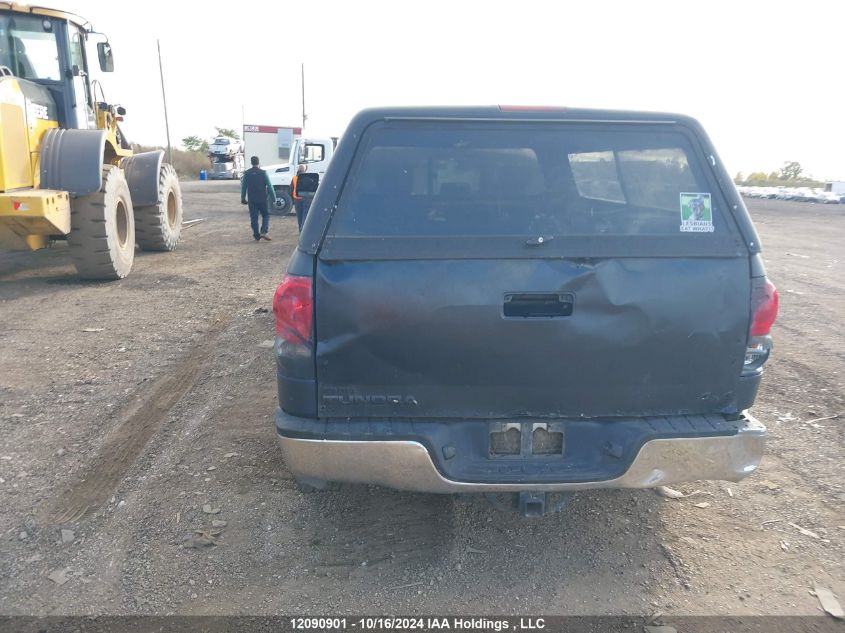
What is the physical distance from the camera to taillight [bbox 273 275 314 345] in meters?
2.79

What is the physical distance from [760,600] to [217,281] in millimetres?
8223

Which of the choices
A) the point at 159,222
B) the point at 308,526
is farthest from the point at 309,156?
the point at 308,526

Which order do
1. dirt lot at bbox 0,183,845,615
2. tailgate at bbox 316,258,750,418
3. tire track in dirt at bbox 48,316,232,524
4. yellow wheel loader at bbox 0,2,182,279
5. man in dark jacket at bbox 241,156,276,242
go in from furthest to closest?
man in dark jacket at bbox 241,156,276,242 → yellow wheel loader at bbox 0,2,182,279 → tire track in dirt at bbox 48,316,232,524 → dirt lot at bbox 0,183,845,615 → tailgate at bbox 316,258,750,418

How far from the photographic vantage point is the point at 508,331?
279cm

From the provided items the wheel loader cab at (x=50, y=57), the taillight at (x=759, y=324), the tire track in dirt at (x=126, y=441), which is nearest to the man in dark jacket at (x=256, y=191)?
the wheel loader cab at (x=50, y=57)

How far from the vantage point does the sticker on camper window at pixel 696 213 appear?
2.91m

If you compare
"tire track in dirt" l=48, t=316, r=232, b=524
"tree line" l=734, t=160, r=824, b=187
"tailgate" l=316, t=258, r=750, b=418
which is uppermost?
"tailgate" l=316, t=258, r=750, b=418

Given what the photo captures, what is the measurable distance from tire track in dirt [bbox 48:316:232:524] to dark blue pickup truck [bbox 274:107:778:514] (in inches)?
61.1

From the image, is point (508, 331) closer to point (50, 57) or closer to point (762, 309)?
point (762, 309)

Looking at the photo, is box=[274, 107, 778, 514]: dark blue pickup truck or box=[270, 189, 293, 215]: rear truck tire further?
box=[270, 189, 293, 215]: rear truck tire

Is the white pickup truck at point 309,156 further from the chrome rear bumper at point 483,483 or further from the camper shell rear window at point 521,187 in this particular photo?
the chrome rear bumper at point 483,483

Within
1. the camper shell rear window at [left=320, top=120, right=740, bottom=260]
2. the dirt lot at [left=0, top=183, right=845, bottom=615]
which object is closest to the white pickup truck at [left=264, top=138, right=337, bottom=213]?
the dirt lot at [left=0, top=183, right=845, bottom=615]

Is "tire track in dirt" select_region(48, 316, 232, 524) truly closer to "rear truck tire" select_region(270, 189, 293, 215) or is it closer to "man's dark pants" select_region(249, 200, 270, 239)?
"man's dark pants" select_region(249, 200, 270, 239)

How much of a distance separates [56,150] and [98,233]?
1.13 m
